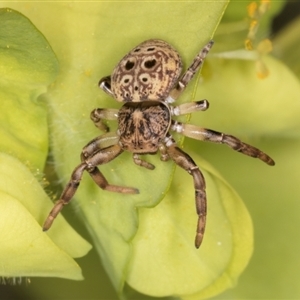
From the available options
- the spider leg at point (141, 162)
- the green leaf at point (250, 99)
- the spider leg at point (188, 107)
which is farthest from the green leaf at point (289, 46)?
the spider leg at point (141, 162)

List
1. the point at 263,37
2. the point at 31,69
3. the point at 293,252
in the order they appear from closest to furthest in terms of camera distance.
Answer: the point at 31,69 → the point at 293,252 → the point at 263,37

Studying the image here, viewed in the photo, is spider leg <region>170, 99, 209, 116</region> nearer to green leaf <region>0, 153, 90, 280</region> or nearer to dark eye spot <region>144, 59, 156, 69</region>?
dark eye spot <region>144, 59, 156, 69</region>

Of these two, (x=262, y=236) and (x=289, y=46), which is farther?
(x=289, y=46)

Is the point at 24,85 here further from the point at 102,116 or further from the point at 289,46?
the point at 289,46

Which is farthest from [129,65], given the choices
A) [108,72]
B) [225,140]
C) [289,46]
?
[289,46]

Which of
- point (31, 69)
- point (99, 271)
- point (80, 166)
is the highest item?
point (31, 69)

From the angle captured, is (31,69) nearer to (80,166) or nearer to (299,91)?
(80,166)

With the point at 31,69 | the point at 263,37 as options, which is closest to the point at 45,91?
the point at 31,69

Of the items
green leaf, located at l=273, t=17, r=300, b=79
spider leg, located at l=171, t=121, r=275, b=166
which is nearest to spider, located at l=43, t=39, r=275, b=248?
spider leg, located at l=171, t=121, r=275, b=166
